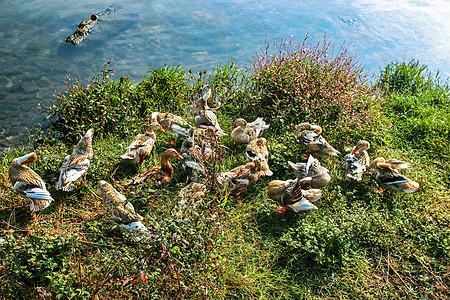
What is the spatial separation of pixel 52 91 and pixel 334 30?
10.6m

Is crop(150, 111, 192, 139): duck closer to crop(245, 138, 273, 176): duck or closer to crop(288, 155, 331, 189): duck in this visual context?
crop(245, 138, 273, 176): duck

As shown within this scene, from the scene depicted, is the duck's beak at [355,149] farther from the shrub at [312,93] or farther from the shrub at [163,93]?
the shrub at [163,93]

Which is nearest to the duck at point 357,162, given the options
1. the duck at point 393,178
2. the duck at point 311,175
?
the duck at point 393,178

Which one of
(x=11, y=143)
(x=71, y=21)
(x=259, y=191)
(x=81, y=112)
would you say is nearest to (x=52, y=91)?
(x=11, y=143)

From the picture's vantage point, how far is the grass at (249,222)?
3721 millimetres

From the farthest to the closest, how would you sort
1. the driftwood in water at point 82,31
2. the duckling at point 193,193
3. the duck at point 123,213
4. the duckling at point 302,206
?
the driftwood in water at point 82,31
the duckling at point 302,206
the duckling at point 193,193
the duck at point 123,213

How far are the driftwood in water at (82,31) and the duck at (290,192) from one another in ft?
29.7

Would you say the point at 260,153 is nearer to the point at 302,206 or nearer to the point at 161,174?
the point at 302,206

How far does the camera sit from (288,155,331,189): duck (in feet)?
17.4

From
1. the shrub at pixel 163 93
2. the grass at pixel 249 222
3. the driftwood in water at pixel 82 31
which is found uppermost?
the driftwood in water at pixel 82 31

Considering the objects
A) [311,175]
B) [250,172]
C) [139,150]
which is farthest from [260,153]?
[139,150]

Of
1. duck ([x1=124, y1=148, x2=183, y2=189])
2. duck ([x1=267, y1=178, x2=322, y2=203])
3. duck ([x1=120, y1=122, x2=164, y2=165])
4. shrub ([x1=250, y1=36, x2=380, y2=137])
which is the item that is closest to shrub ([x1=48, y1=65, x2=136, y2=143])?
duck ([x1=120, y1=122, x2=164, y2=165])

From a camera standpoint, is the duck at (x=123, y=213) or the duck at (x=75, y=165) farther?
the duck at (x=75, y=165)

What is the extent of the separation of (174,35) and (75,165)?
818cm
